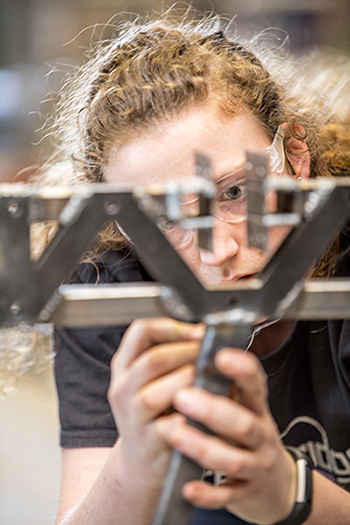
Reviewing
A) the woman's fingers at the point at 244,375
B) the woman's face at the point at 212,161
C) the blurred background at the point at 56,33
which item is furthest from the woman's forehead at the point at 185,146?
the blurred background at the point at 56,33

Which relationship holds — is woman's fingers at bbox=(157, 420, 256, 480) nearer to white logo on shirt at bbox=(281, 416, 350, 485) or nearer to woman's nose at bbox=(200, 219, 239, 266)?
woman's nose at bbox=(200, 219, 239, 266)

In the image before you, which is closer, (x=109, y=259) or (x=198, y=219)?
(x=198, y=219)

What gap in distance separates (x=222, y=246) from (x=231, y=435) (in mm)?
342

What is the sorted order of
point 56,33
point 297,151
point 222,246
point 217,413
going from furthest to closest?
1. point 56,33
2. point 297,151
3. point 222,246
4. point 217,413

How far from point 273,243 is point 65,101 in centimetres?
48

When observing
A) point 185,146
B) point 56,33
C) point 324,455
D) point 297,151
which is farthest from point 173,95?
point 56,33

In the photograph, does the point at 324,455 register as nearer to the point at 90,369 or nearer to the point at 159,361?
the point at 90,369

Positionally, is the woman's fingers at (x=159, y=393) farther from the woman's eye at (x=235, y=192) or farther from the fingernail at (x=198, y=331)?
the woman's eye at (x=235, y=192)

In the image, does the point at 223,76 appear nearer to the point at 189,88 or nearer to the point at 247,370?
the point at 189,88

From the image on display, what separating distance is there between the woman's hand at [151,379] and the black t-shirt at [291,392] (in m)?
0.48

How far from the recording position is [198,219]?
51 centimetres

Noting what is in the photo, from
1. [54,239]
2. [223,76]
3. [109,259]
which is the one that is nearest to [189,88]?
[223,76]

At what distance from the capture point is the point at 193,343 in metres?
0.53

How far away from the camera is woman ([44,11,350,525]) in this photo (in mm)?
513
